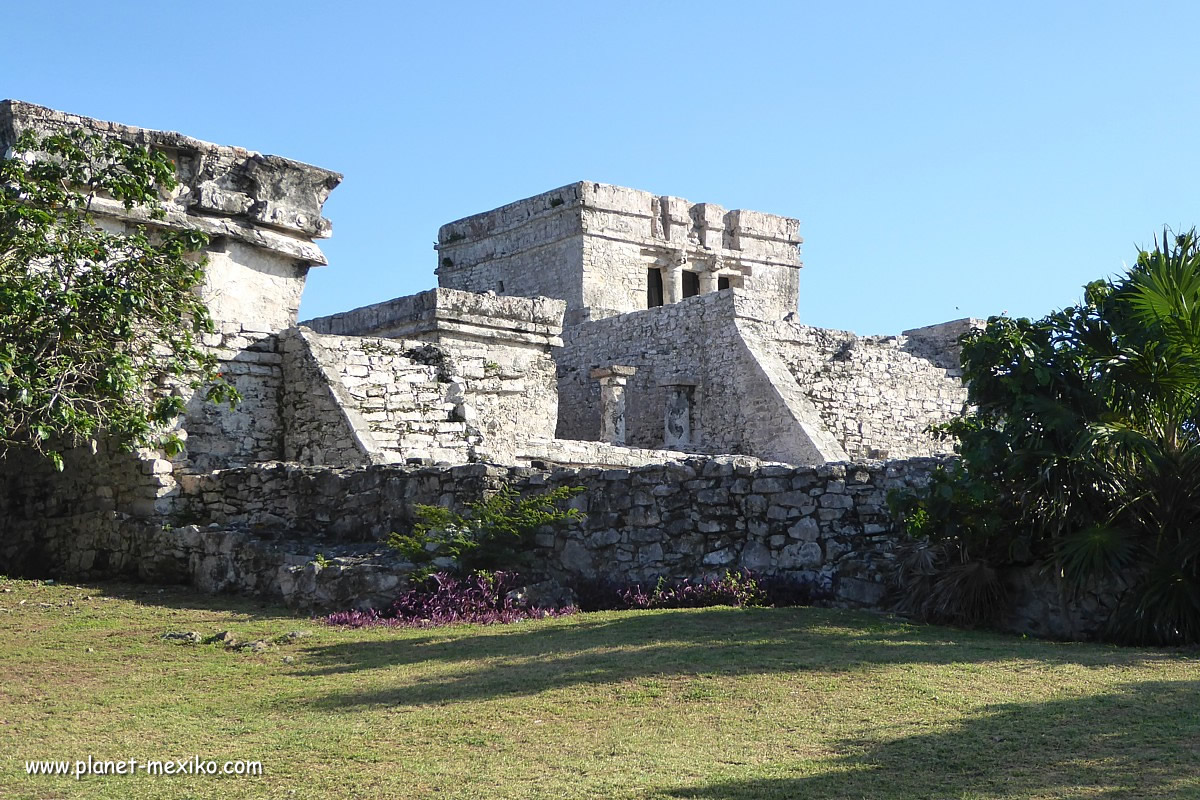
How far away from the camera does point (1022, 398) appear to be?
764 centimetres

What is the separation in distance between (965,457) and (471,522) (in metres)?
3.45

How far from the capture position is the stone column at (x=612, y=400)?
18.3 m

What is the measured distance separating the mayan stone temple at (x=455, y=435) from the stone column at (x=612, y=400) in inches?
1.8

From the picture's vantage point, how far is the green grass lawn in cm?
451

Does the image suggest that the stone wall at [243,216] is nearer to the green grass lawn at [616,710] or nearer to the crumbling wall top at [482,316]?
the crumbling wall top at [482,316]

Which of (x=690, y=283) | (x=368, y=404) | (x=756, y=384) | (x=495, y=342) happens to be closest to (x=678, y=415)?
(x=756, y=384)

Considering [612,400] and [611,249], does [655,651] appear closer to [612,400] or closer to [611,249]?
[612,400]

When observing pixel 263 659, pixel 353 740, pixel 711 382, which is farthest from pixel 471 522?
pixel 711 382

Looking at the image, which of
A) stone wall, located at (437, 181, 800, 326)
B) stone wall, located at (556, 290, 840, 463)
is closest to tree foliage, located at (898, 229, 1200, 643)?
stone wall, located at (556, 290, 840, 463)

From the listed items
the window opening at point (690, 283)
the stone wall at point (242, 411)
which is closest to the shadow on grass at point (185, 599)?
the stone wall at point (242, 411)

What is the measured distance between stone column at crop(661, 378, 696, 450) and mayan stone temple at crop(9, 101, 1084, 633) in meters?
0.03

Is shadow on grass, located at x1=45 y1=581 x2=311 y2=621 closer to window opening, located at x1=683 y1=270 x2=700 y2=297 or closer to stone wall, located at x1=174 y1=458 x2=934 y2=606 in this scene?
stone wall, located at x1=174 y1=458 x2=934 y2=606

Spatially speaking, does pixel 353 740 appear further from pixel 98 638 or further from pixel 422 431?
pixel 422 431

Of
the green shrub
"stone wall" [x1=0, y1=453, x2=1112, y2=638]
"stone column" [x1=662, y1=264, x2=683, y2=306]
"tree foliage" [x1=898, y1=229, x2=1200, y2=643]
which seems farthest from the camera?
"stone column" [x1=662, y1=264, x2=683, y2=306]
